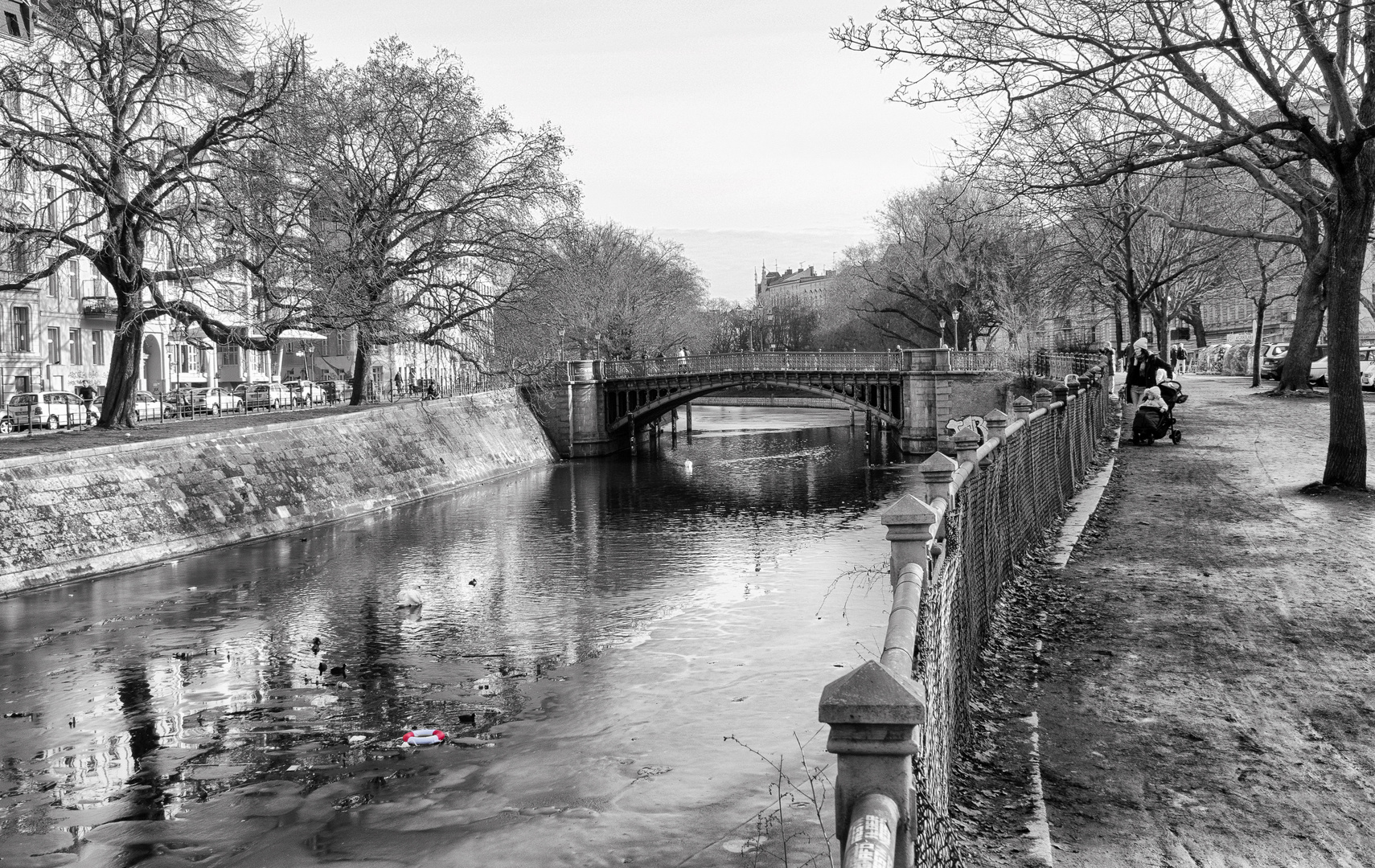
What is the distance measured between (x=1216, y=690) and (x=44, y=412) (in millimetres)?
34037

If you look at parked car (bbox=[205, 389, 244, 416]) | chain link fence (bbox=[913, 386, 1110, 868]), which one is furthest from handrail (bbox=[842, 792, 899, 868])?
parked car (bbox=[205, 389, 244, 416])

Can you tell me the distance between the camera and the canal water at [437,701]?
10.1 metres

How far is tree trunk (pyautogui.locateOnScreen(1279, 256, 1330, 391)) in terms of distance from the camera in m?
33.2

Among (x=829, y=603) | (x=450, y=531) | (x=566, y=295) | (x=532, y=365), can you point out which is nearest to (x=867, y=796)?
(x=829, y=603)

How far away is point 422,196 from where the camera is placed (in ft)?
125

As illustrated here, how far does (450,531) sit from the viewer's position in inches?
1113

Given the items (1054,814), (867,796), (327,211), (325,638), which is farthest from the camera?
(327,211)

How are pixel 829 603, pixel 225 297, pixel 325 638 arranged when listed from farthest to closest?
1. pixel 225 297
2. pixel 829 603
3. pixel 325 638

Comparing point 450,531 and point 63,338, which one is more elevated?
point 63,338

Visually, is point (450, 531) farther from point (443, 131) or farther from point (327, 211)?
point (443, 131)

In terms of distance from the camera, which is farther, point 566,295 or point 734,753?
point 566,295

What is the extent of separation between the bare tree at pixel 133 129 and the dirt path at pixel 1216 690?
19.5m

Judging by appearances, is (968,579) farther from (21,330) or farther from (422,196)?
(21,330)

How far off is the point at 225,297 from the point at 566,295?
53.0ft
